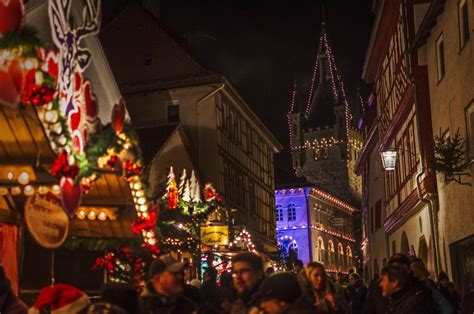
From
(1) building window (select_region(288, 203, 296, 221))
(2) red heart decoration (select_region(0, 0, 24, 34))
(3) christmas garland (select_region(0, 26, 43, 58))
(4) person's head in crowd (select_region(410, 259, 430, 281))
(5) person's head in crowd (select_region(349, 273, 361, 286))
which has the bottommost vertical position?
(4) person's head in crowd (select_region(410, 259, 430, 281))

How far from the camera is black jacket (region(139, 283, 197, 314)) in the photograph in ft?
18.6

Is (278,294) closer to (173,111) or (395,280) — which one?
(395,280)

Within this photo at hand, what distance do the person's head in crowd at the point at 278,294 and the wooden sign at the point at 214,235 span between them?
16.5m

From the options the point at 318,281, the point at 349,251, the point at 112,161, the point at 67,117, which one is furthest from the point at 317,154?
the point at 318,281

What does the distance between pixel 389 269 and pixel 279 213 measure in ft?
227

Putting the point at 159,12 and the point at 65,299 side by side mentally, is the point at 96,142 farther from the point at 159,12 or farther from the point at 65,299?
the point at 159,12

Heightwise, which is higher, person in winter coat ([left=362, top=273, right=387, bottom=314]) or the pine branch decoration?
the pine branch decoration

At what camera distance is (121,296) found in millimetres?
5172

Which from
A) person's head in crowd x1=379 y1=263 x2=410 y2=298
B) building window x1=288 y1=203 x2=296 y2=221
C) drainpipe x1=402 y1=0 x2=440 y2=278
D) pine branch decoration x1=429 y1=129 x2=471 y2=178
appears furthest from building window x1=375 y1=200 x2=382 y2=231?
building window x1=288 y1=203 x2=296 y2=221

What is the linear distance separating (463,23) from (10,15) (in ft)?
39.1

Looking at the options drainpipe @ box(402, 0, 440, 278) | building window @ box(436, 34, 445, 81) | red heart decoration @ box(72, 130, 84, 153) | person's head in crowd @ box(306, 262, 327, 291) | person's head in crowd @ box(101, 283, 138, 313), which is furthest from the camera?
drainpipe @ box(402, 0, 440, 278)

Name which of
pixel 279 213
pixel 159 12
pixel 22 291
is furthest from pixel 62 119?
pixel 279 213

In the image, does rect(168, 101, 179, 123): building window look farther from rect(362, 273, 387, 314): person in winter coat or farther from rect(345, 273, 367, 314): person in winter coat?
rect(362, 273, 387, 314): person in winter coat

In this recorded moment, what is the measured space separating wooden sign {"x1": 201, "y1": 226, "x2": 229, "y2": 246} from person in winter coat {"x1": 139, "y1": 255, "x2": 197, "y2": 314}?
51.0 ft
